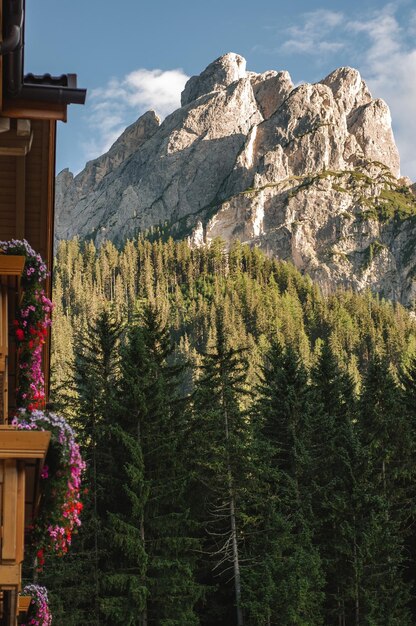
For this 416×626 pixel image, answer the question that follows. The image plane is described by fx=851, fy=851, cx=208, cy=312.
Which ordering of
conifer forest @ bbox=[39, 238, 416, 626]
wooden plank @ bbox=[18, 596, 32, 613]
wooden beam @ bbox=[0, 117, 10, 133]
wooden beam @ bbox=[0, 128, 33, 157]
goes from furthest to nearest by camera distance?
1. conifer forest @ bbox=[39, 238, 416, 626]
2. wooden plank @ bbox=[18, 596, 32, 613]
3. wooden beam @ bbox=[0, 128, 33, 157]
4. wooden beam @ bbox=[0, 117, 10, 133]

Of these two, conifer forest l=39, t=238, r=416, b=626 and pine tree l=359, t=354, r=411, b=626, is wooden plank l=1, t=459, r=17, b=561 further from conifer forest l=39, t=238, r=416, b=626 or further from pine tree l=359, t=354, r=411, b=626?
pine tree l=359, t=354, r=411, b=626

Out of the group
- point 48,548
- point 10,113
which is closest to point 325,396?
point 48,548

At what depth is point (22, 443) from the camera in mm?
8477

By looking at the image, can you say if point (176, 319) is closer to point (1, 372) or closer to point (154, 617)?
point (154, 617)

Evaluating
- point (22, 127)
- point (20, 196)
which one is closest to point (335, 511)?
point (20, 196)

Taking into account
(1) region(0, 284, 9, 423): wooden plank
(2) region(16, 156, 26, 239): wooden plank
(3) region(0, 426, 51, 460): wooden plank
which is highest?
(2) region(16, 156, 26, 239): wooden plank

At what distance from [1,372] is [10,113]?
14.3 ft

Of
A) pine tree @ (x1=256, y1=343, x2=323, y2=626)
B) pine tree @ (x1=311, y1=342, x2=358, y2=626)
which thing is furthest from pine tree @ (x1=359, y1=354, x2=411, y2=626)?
pine tree @ (x1=256, y1=343, x2=323, y2=626)

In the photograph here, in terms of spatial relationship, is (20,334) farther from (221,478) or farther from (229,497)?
(229,497)

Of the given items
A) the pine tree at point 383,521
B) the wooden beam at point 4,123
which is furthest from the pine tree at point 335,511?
the wooden beam at point 4,123

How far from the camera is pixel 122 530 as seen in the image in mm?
27391

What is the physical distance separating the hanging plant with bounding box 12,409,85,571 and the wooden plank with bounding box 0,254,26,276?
237cm

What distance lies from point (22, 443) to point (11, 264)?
4039 millimetres

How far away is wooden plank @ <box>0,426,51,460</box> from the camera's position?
839cm
